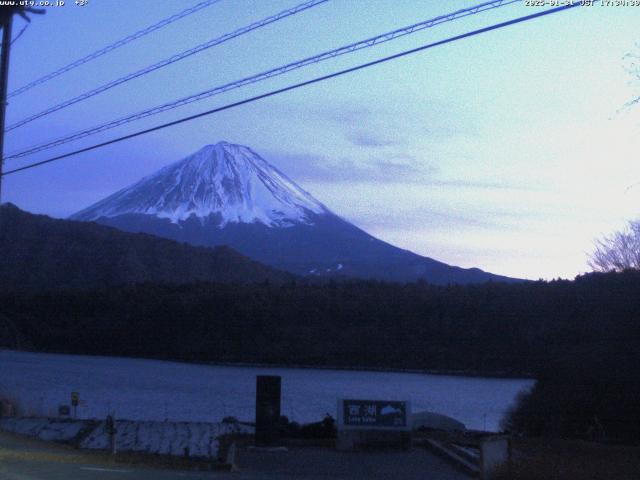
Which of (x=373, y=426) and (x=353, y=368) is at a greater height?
(x=353, y=368)

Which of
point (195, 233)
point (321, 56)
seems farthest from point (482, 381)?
point (195, 233)

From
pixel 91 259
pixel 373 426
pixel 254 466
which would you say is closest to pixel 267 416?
pixel 254 466

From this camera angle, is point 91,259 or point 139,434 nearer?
point 139,434

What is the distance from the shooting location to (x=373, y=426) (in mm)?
20719

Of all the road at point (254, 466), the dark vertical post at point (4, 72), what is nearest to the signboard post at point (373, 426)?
the road at point (254, 466)

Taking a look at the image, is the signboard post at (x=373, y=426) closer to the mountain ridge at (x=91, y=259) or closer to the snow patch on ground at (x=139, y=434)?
the snow patch on ground at (x=139, y=434)

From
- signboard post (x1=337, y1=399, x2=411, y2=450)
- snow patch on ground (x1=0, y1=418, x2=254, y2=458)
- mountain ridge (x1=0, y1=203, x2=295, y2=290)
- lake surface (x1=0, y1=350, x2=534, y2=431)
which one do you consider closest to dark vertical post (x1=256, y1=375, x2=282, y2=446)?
snow patch on ground (x1=0, y1=418, x2=254, y2=458)

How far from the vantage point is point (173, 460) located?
57.6 feet

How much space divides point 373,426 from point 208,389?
24.3 meters

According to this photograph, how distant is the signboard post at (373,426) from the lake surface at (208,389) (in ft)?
45.7

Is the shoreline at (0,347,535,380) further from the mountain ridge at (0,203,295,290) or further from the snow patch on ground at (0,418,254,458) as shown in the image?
the snow patch on ground at (0,418,254,458)

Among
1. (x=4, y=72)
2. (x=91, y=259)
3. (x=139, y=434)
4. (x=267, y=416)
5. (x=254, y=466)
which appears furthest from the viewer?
(x=91, y=259)

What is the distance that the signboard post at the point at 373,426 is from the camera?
813 inches

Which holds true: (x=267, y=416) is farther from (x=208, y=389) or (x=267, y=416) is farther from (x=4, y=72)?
(x=208, y=389)
